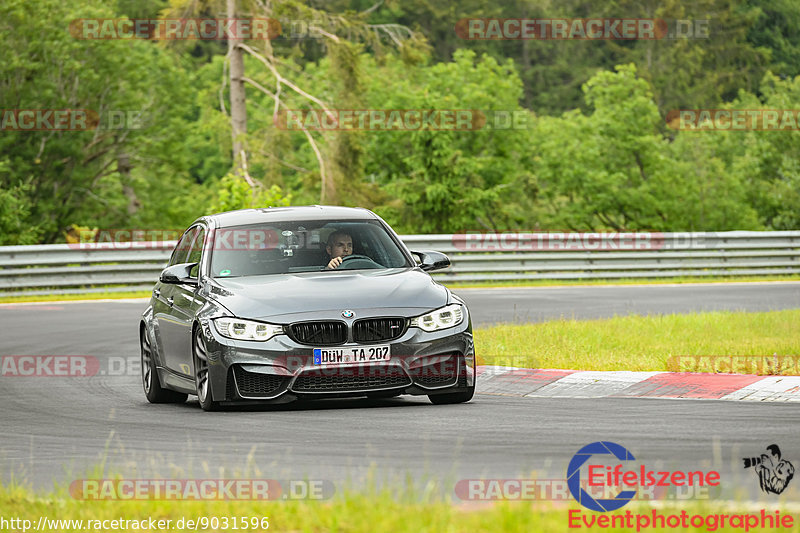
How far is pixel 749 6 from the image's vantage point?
89812 millimetres

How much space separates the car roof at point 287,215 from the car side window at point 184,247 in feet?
1.40

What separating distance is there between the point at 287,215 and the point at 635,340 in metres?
4.58

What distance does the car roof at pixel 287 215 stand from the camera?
11.6 m

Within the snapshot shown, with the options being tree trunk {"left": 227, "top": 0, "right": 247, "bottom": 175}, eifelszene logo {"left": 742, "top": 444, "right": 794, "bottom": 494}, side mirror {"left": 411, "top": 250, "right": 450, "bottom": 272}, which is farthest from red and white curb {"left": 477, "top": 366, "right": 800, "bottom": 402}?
tree trunk {"left": 227, "top": 0, "right": 247, "bottom": 175}

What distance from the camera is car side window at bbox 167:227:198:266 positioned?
12.4 m

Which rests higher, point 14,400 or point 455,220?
point 14,400

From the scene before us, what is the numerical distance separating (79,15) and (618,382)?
127 ft

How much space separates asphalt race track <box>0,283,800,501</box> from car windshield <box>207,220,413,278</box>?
1124 mm

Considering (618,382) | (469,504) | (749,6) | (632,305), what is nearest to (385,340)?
(618,382)

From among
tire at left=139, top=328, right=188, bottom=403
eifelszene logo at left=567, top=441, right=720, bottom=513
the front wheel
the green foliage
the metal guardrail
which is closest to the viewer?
eifelszene logo at left=567, top=441, right=720, bottom=513

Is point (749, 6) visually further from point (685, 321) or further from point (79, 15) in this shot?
point (685, 321)

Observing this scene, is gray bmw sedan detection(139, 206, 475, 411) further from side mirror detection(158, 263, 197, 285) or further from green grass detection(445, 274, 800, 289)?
green grass detection(445, 274, 800, 289)

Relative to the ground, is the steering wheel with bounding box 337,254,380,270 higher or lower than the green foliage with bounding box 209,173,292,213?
higher

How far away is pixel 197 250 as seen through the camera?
1199 cm
